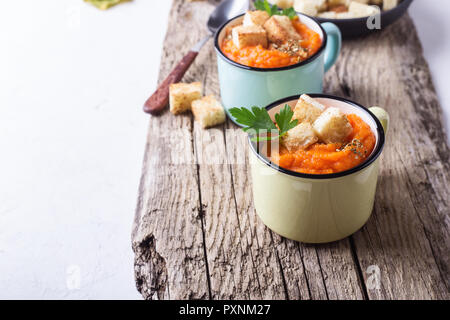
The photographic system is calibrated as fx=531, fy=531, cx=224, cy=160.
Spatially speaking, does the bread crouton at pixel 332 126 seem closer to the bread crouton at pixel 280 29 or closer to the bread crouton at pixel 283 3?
the bread crouton at pixel 280 29

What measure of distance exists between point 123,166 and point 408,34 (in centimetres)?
142

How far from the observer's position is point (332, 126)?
142cm

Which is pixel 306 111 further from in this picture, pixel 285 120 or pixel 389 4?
pixel 389 4

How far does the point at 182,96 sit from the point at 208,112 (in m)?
0.14

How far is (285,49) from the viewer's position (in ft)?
6.01

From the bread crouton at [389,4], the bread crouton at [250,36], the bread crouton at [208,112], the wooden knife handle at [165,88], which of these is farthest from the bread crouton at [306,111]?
the bread crouton at [389,4]

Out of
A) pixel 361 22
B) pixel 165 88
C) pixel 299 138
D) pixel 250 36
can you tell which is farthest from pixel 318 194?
pixel 361 22

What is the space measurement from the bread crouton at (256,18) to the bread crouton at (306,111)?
51 centimetres

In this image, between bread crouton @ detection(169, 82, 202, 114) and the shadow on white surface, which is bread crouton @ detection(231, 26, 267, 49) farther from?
the shadow on white surface

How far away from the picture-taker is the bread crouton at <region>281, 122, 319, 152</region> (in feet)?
4.69

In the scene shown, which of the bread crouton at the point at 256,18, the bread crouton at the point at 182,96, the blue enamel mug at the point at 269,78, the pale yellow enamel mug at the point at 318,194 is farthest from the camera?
the bread crouton at the point at 182,96

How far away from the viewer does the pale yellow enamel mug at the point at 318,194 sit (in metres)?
1.36

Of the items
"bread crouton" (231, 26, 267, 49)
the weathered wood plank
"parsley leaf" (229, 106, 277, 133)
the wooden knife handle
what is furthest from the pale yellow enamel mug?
the wooden knife handle

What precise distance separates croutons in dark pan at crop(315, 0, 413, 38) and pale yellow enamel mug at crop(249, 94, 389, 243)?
83 centimetres
